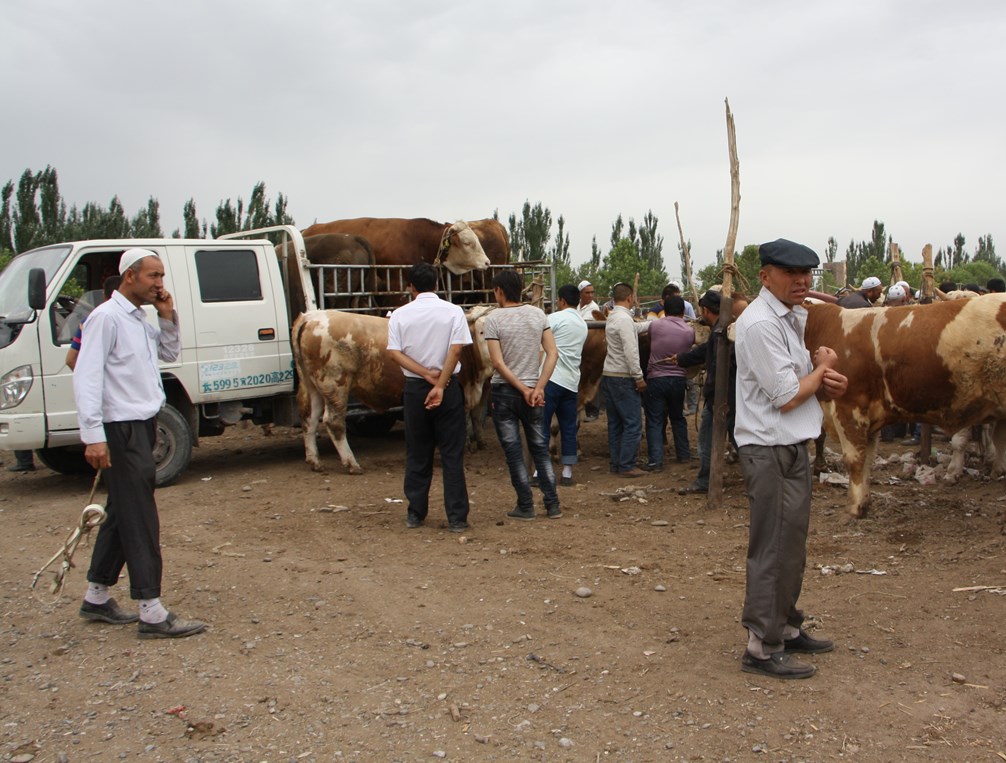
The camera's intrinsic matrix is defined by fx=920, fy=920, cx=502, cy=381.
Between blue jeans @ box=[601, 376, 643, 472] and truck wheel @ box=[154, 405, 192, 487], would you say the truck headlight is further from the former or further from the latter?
blue jeans @ box=[601, 376, 643, 472]

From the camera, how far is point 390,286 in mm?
11328

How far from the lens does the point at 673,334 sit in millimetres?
9047

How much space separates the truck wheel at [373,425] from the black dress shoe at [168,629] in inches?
279

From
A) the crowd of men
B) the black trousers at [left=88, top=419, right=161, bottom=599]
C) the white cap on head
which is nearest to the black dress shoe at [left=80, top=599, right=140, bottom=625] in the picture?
the crowd of men

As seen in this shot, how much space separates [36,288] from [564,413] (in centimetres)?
471

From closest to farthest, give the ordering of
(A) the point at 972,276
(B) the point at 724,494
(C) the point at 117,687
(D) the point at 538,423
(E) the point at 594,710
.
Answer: (E) the point at 594,710 < (C) the point at 117,687 < (D) the point at 538,423 < (B) the point at 724,494 < (A) the point at 972,276

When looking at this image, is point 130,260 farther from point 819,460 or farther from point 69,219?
point 69,219

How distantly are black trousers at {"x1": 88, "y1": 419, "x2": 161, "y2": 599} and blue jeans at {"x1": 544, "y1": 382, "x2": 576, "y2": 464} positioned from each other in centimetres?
424

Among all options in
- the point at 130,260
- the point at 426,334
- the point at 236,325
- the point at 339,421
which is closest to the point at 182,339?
the point at 236,325

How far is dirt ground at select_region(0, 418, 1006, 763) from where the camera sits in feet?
11.8

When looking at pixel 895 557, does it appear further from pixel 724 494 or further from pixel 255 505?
pixel 255 505

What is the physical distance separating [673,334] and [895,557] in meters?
3.61

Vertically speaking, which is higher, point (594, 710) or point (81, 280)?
point (81, 280)

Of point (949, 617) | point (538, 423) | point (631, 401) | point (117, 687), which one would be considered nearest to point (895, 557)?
point (949, 617)
